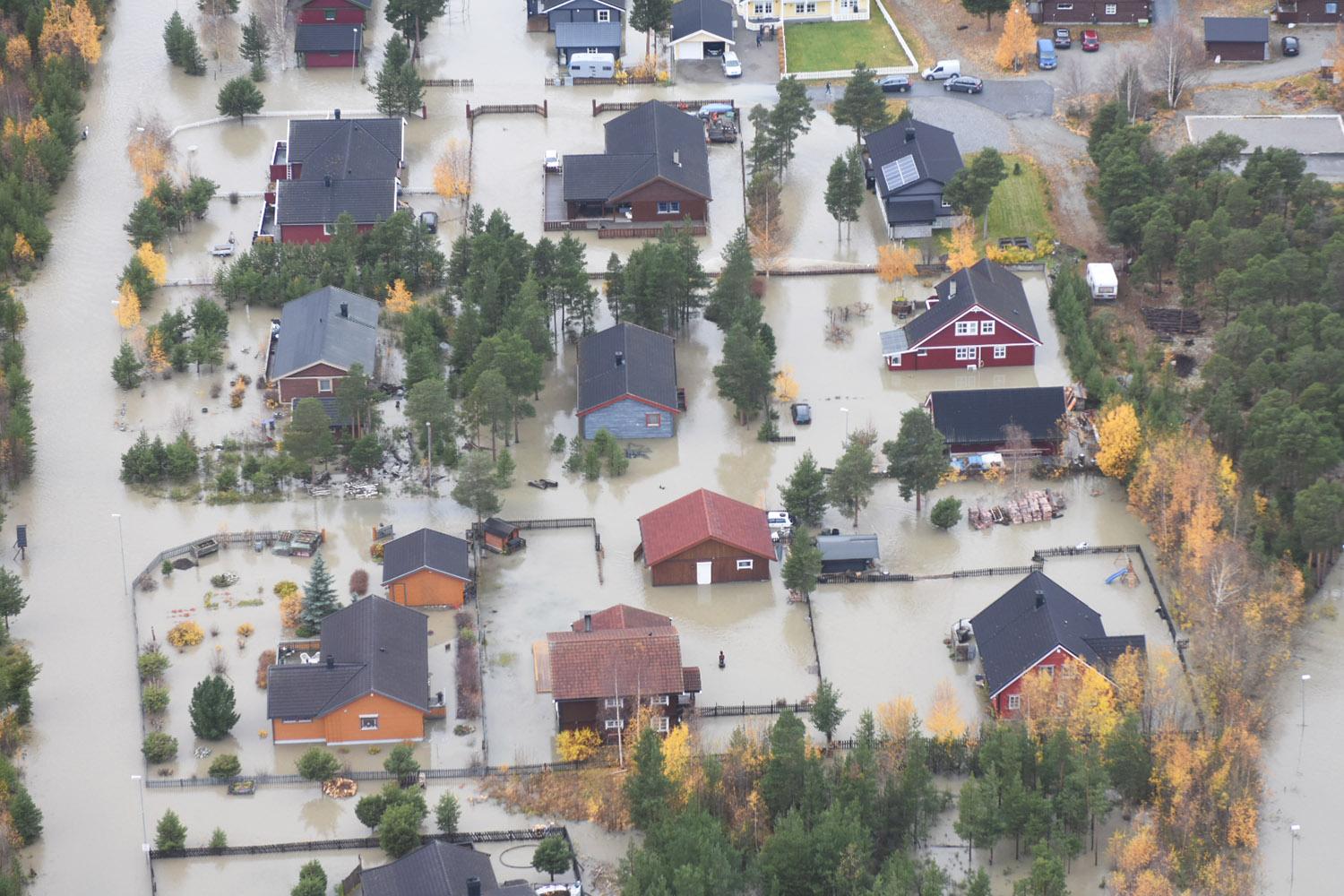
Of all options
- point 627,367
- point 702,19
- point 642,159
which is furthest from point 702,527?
point 702,19

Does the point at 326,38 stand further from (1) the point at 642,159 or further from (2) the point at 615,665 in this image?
(2) the point at 615,665

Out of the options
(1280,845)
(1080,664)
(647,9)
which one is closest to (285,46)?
(647,9)

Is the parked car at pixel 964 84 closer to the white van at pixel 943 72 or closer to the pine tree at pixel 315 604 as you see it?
the white van at pixel 943 72

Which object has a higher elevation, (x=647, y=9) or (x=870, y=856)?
(x=647, y=9)

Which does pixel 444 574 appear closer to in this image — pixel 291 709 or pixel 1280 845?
pixel 291 709

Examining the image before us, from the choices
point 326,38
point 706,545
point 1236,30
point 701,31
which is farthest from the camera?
point 326,38

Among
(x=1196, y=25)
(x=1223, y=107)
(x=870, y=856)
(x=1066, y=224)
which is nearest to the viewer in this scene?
(x=870, y=856)

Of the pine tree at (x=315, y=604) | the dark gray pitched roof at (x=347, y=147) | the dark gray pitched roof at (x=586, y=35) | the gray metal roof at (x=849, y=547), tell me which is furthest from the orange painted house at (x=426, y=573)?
the dark gray pitched roof at (x=586, y=35)
